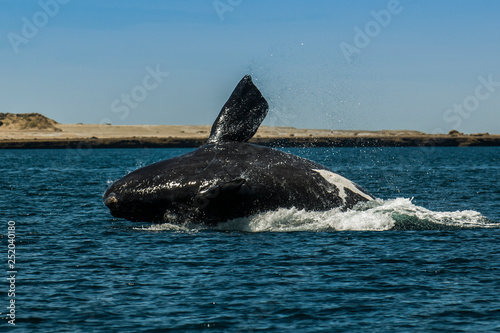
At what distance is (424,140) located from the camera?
649ft

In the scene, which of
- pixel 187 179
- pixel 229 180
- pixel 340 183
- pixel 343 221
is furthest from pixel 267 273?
pixel 340 183

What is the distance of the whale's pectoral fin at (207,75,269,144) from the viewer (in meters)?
20.2

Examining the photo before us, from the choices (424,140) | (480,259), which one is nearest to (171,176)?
(480,259)

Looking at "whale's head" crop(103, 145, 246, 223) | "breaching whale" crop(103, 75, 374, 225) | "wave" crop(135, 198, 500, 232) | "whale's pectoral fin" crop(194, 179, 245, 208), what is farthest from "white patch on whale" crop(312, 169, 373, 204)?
"whale's pectoral fin" crop(194, 179, 245, 208)

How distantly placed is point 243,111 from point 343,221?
14.3ft

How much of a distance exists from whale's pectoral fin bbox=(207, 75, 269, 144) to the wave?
2.49 meters

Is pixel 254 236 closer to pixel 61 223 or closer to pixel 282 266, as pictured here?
pixel 282 266

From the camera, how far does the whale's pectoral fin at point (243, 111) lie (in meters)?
20.2

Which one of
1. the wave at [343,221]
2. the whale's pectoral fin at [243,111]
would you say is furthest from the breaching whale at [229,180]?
the wave at [343,221]

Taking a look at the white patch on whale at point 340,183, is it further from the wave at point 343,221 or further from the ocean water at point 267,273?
the ocean water at point 267,273

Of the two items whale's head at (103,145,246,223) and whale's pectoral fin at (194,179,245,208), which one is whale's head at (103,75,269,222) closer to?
whale's head at (103,145,246,223)

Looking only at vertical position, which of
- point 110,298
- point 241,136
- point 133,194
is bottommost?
point 110,298

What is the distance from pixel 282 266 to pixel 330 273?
1.19 metres

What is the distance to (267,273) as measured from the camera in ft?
52.7
